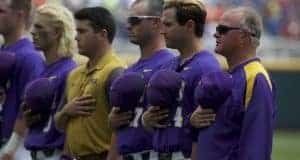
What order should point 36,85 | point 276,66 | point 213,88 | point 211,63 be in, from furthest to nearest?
1. point 276,66
2. point 36,85
3. point 211,63
4. point 213,88

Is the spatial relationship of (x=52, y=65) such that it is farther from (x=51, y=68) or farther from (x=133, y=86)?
Result: (x=133, y=86)

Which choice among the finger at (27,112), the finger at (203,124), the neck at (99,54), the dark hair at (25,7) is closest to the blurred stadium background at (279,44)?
the dark hair at (25,7)

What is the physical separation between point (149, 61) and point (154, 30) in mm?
221

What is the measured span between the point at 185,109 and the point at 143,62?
0.75m

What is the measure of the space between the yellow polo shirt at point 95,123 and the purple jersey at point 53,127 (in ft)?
1.23

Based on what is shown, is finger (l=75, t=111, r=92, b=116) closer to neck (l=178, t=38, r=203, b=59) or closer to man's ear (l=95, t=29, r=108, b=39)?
man's ear (l=95, t=29, r=108, b=39)

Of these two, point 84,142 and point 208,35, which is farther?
point 208,35

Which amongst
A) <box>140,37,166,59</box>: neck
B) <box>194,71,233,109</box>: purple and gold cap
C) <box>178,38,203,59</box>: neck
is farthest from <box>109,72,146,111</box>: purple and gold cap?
<box>194,71,233,109</box>: purple and gold cap

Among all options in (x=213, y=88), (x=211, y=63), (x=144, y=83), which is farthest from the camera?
(x=144, y=83)

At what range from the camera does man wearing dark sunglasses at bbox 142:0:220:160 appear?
291 inches

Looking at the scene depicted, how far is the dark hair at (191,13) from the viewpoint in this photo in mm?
7477

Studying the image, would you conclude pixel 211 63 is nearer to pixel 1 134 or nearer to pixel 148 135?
pixel 148 135

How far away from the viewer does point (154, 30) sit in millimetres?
7949

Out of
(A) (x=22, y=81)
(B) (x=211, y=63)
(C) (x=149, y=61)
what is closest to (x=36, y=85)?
(A) (x=22, y=81)
